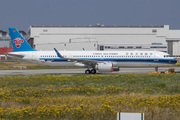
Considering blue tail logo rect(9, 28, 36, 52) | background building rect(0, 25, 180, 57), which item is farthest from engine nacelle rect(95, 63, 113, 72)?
background building rect(0, 25, 180, 57)

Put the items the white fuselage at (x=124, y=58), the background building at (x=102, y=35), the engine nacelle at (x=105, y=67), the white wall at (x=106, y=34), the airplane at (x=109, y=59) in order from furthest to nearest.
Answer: the white wall at (x=106, y=34)
the background building at (x=102, y=35)
the white fuselage at (x=124, y=58)
the airplane at (x=109, y=59)
the engine nacelle at (x=105, y=67)

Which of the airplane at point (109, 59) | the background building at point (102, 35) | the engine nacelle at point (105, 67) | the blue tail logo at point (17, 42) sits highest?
the background building at point (102, 35)

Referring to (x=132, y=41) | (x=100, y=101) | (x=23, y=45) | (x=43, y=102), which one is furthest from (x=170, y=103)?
(x=132, y=41)

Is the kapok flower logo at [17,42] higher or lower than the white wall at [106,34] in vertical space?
lower

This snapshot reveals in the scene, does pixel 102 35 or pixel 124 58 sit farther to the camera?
pixel 102 35

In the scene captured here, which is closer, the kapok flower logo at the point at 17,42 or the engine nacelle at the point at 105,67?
the engine nacelle at the point at 105,67

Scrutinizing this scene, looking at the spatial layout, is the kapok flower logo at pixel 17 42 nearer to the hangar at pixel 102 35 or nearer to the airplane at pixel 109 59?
the airplane at pixel 109 59

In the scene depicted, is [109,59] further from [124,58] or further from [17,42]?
[17,42]

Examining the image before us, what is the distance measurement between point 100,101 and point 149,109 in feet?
8.96

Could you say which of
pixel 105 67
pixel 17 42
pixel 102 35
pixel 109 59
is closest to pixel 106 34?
pixel 102 35

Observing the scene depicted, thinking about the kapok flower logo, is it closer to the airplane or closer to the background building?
the airplane

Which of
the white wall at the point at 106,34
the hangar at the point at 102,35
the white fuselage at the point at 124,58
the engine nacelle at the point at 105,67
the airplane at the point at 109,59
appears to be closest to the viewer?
the engine nacelle at the point at 105,67

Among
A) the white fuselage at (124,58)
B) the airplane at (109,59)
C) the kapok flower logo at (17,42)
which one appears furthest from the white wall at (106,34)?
the white fuselage at (124,58)

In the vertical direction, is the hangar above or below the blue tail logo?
above
